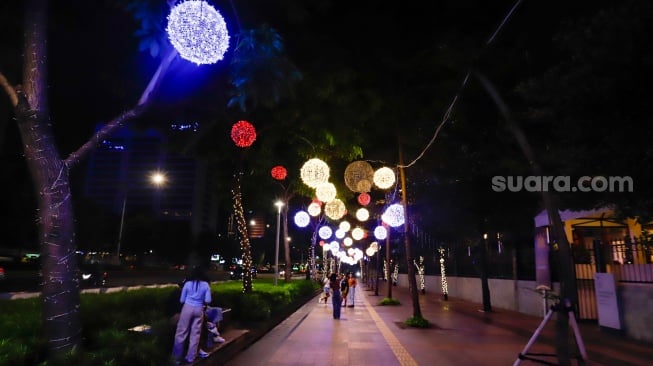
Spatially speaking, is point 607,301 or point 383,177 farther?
point 383,177

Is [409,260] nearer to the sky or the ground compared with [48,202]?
nearer to the ground

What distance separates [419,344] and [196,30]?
7.90 metres

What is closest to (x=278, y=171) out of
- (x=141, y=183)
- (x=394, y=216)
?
(x=394, y=216)

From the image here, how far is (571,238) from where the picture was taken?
56.1 ft

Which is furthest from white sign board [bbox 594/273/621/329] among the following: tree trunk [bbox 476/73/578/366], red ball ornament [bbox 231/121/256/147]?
red ball ornament [bbox 231/121/256/147]

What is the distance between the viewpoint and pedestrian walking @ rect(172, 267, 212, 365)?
6723 millimetres

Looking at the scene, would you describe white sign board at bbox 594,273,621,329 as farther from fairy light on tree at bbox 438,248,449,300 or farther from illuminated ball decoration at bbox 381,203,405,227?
fairy light on tree at bbox 438,248,449,300

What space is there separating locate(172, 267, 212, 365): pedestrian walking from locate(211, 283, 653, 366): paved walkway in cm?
78

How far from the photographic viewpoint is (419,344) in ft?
31.7

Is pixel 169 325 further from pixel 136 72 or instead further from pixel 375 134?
pixel 375 134

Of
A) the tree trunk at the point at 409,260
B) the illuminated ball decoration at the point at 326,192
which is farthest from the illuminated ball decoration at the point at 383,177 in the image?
the illuminated ball decoration at the point at 326,192

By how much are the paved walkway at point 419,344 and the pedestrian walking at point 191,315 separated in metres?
0.78

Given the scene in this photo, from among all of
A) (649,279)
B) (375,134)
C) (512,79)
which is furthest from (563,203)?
(375,134)

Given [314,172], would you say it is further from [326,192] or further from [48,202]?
[48,202]
